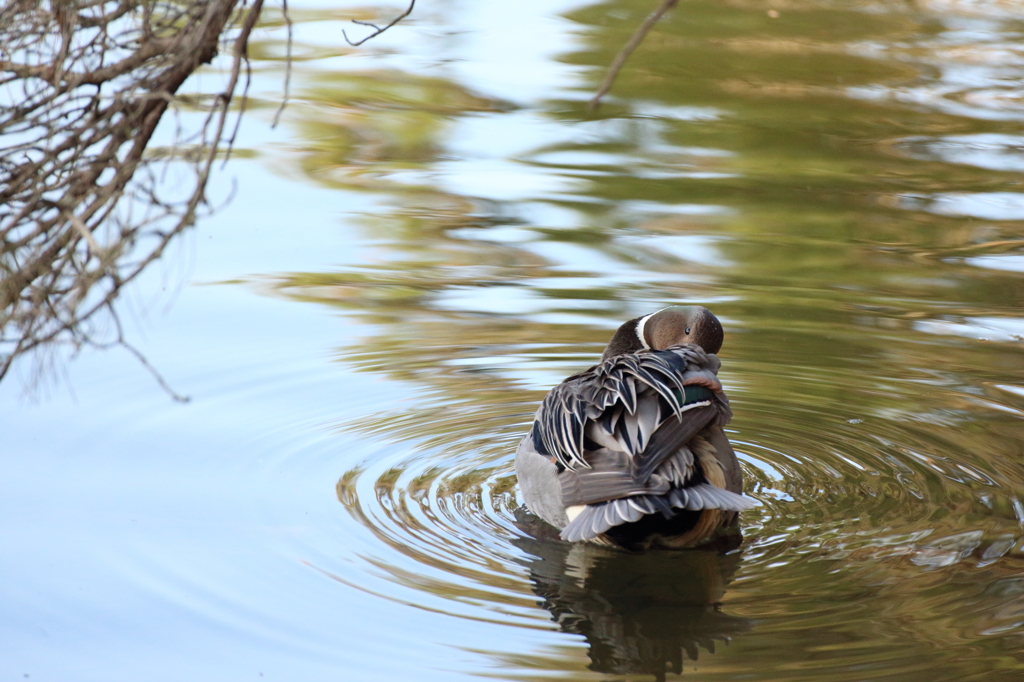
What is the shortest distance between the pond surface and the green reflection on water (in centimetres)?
3

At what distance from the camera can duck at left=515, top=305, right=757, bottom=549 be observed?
5.04 meters

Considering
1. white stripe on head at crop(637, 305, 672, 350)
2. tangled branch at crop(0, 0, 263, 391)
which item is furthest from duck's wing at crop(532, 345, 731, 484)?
tangled branch at crop(0, 0, 263, 391)

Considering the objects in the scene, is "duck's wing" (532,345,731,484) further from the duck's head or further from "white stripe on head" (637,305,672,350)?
"white stripe on head" (637,305,672,350)

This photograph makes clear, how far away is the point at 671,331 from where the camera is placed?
6.71 m

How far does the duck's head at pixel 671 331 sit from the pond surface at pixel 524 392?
1.78 ft

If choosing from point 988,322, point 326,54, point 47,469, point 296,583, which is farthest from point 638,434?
point 326,54

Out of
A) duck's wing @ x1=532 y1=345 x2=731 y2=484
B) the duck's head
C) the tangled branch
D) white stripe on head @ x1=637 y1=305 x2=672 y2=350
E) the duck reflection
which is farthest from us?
white stripe on head @ x1=637 y1=305 x2=672 y2=350

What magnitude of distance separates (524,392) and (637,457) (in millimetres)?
2035

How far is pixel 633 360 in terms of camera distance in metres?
5.50

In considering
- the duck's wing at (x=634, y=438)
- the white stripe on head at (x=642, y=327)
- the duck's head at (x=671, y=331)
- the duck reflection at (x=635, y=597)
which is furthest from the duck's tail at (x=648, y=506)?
the white stripe on head at (x=642, y=327)

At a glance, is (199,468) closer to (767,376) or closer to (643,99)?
(767,376)

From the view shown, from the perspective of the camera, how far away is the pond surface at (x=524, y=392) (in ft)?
15.1

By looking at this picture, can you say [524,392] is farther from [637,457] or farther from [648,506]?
[648,506]

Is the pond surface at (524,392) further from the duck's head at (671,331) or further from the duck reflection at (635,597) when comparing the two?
the duck's head at (671,331)
